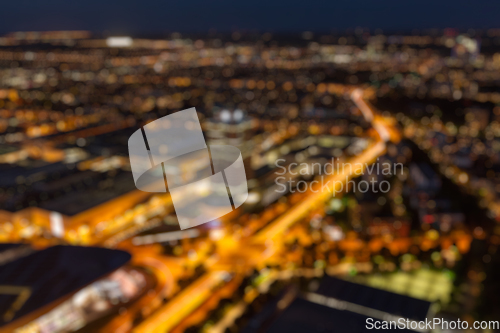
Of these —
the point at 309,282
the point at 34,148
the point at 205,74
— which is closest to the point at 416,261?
the point at 309,282

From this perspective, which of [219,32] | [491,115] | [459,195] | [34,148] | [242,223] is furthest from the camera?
[219,32]

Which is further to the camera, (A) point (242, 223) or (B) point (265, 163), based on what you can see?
(B) point (265, 163)

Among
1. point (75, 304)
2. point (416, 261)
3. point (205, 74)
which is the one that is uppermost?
point (205, 74)

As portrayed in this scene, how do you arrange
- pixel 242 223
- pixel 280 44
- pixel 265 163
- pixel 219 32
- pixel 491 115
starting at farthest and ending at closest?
1. pixel 219 32
2. pixel 280 44
3. pixel 491 115
4. pixel 265 163
5. pixel 242 223

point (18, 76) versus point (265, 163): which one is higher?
point (18, 76)

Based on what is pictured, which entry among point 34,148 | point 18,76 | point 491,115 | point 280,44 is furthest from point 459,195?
point 280,44

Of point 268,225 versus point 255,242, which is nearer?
point 255,242

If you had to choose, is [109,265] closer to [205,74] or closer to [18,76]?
[205,74]
